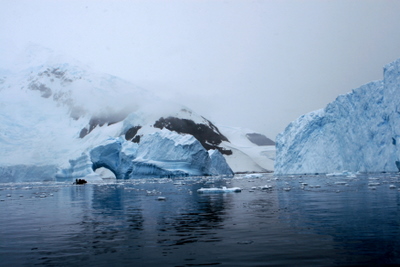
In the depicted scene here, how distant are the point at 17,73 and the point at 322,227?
463 feet

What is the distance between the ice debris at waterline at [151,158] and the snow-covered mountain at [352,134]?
1207cm

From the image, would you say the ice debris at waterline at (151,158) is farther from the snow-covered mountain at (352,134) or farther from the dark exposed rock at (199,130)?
the dark exposed rock at (199,130)

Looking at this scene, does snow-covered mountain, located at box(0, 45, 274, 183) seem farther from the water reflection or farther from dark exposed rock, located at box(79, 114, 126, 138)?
the water reflection

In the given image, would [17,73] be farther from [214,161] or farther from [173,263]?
[173,263]

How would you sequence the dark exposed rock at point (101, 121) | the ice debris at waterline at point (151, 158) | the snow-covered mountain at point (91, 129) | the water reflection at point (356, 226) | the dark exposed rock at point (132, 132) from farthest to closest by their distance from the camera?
1. the dark exposed rock at point (101, 121)
2. the dark exposed rock at point (132, 132)
3. the snow-covered mountain at point (91, 129)
4. the ice debris at waterline at point (151, 158)
5. the water reflection at point (356, 226)

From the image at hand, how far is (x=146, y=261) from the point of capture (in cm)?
550

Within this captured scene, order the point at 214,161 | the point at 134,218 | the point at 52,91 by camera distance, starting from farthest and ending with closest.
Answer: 1. the point at 52,91
2. the point at 214,161
3. the point at 134,218

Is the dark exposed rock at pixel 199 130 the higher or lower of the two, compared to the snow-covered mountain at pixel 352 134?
higher

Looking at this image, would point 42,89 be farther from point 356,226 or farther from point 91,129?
point 356,226

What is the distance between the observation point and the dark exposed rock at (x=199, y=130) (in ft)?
389

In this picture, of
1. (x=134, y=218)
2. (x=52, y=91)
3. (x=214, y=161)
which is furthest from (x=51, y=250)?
(x=52, y=91)

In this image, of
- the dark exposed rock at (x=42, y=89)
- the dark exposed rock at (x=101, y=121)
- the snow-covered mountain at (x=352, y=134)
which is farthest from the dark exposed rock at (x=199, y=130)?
the snow-covered mountain at (x=352, y=134)

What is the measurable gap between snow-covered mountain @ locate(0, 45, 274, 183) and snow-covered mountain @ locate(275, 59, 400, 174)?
1223 centimetres

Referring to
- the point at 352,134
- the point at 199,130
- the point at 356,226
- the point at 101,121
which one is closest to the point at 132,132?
the point at 101,121
